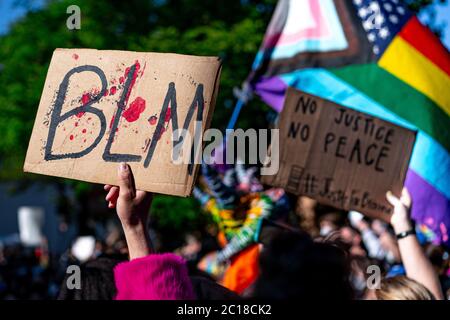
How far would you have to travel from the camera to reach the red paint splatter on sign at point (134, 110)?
2730 mm

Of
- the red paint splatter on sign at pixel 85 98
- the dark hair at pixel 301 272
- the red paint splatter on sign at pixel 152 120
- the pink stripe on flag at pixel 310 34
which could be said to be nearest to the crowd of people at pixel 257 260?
the dark hair at pixel 301 272

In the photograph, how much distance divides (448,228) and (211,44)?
10.2m

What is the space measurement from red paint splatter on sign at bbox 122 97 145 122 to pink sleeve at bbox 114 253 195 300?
734 mm

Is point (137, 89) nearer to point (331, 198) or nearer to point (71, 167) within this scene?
point (71, 167)

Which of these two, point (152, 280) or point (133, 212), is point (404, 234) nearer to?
point (133, 212)

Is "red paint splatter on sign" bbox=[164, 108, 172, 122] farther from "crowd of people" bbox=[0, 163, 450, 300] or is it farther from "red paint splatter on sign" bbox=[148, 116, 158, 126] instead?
"crowd of people" bbox=[0, 163, 450, 300]

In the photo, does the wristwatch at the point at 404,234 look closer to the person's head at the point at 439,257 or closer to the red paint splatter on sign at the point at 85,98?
the person's head at the point at 439,257

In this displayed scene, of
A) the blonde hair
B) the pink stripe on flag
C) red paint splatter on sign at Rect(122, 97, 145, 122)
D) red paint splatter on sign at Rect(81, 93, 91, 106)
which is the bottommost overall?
the blonde hair

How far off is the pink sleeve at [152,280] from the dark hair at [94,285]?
0.75 metres

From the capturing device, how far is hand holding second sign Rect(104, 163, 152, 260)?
2.25m

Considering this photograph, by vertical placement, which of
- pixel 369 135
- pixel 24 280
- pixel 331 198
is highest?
pixel 369 135

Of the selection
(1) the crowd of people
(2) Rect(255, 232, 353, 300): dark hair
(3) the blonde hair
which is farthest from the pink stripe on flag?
(2) Rect(255, 232, 353, 300): dark hair

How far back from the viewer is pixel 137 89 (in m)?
2.75

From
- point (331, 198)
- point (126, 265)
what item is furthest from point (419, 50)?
point (126, 265)
